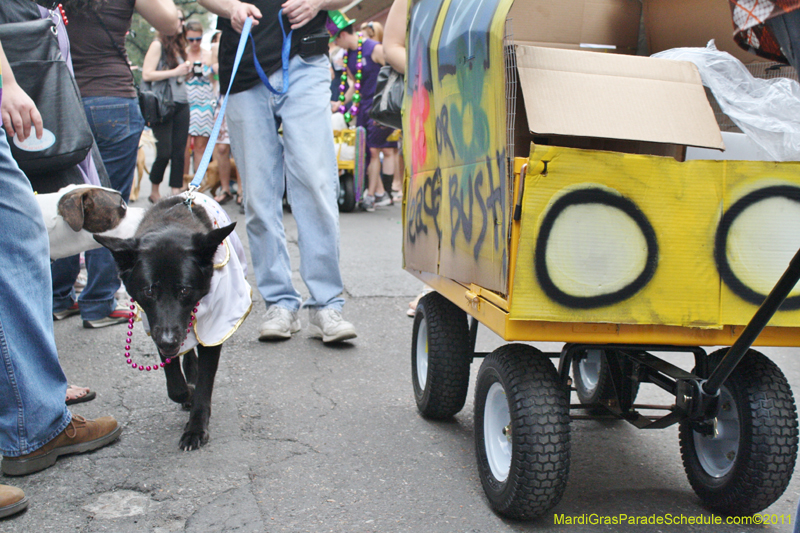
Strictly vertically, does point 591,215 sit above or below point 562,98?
below

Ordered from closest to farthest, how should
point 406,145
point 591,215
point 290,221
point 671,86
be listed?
1. point 591,215
2. point 671,86
3. point 406,145
4. point 290,221

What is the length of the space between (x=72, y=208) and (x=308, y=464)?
1.25 meters

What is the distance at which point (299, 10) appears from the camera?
3633 mm

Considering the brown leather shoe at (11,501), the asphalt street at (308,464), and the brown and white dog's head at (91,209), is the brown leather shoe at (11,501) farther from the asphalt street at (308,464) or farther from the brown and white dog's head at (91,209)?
the brown and white dog's head at (91,209)

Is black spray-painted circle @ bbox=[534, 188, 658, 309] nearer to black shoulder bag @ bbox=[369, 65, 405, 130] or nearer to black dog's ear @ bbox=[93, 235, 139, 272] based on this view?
black dog's ear @ bbox=[93, 235, 139, 272]

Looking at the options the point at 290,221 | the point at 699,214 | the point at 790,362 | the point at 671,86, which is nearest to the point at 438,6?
the point at 671,86

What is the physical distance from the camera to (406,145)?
3037 millimetres

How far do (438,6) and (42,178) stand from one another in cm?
190

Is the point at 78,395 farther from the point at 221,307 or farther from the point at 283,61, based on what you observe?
the point at 283,61

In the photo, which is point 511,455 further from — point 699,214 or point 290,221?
point 290,221

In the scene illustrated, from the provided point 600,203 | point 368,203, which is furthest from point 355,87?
point 600,203

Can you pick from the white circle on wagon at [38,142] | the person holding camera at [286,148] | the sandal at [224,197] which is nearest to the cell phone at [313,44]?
the person holding camera at [286,148]

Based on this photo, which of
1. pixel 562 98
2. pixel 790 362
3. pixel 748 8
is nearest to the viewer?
pixel 748 8

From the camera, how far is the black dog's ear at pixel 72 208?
2479 millimetres
